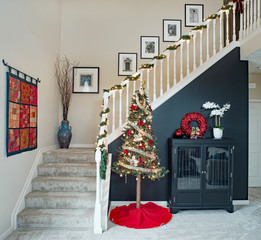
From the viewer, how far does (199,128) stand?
3902 millimetres

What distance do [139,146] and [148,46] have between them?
108 inches

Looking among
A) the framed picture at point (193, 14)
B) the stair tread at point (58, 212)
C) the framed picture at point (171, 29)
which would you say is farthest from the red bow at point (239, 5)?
the stair tread at point (58, 212)

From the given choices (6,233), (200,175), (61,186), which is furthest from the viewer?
(200,175)

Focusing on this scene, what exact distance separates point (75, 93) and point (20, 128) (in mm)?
2111

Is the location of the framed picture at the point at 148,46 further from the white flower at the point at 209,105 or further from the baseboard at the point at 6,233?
the baseboard at the point at 6,233

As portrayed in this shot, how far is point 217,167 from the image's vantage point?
3744 mm

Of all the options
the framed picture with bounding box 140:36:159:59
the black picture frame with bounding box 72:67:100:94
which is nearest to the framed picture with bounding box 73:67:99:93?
the black picture frame with bounding box 72:67:100:94

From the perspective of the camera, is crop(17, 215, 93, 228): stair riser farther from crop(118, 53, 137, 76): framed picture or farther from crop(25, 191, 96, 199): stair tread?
crop(118, 53, 137, 76): framed picture

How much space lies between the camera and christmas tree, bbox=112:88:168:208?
3.40 meters

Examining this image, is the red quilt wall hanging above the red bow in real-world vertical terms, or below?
below

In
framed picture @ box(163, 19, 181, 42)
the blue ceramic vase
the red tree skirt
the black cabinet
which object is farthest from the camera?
framed picture @ box(163, 19, 181, 42)

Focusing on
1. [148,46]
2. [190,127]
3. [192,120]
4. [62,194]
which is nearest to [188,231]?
[190,127]

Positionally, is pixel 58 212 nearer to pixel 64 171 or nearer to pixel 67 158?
pixel 64 171

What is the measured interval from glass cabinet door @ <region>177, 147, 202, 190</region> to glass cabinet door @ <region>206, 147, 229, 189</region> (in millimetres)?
170
